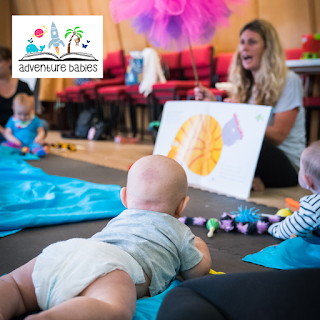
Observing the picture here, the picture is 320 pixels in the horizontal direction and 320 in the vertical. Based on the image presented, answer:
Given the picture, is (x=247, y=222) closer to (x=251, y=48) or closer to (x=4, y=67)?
(x=251, y=48)

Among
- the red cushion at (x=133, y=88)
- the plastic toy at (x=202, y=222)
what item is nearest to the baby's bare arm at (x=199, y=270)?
the plastic toy at (x=202, y=222)

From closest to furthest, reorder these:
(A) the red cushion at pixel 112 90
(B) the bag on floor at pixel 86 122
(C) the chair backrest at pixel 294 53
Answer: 1. (C) the chair backrest at pixel 294 53
2. (A) the red cushion at pixel 112 90
3. (B) the bag on floor at pixel 86 122

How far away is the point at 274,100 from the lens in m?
2.53

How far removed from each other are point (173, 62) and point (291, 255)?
4.43 meters

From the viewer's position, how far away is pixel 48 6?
8734 mm

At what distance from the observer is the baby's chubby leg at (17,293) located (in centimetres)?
84

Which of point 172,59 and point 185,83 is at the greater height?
point 172,59

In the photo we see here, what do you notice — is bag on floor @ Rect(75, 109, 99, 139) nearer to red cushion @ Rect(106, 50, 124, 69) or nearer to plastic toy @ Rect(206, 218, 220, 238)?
red cushion @ Rect(106, 50, 124, 69)

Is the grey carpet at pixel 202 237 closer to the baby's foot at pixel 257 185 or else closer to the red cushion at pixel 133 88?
the baby's foot at pixel 257 185

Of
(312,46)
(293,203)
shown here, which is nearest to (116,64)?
(312,46)

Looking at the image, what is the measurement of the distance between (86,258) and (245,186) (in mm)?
1629

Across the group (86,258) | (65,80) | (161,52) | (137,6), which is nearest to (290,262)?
(86,258)

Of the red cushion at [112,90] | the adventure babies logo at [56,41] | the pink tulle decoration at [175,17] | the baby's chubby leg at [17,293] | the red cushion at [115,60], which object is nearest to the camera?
the baby's chubby leg at [17,293]

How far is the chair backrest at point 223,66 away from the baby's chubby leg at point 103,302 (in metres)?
4.11
